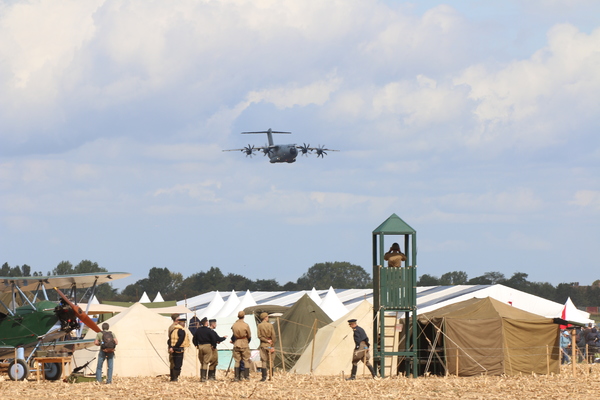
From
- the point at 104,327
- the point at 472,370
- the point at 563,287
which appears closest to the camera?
the point at 104,327

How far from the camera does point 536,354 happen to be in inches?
829

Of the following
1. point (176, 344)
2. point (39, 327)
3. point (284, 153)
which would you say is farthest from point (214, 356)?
point (284, 153)

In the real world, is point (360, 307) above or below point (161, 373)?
above

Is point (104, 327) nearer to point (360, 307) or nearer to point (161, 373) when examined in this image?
point (161, 373)

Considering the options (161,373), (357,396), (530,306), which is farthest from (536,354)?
(530,306)

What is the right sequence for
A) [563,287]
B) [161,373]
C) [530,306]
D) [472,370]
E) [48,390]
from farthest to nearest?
[563,287], [530,306], [161,373], [472,370], [48,390]

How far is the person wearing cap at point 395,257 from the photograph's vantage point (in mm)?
19984

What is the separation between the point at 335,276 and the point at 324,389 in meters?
112

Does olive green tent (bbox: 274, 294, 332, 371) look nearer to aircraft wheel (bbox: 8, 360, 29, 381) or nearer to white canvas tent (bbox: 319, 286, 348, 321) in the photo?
aircraft wheel (bbox: 8, 360, 29, 381)

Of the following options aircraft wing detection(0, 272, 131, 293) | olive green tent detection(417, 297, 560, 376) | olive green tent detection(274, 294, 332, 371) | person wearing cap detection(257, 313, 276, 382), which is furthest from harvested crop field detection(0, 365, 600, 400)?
olive green tent detection(274, 294, 332, 371)

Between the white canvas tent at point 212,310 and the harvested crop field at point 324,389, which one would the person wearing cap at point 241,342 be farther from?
the white canvas tent at point 212,310

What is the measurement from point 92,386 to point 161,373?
15.6 feet

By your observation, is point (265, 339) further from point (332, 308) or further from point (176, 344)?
point (332, 308)

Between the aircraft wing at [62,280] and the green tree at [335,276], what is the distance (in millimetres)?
101975
